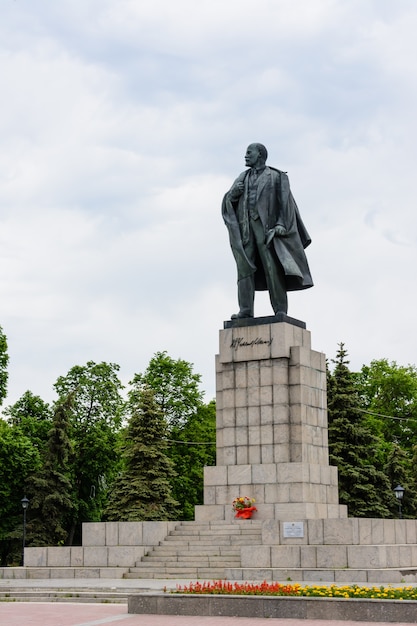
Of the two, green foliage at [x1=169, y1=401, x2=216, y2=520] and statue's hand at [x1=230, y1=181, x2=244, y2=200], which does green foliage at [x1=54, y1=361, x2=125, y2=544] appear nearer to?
green foliage at [x1=169, y1=401, x2=216, y2=520]

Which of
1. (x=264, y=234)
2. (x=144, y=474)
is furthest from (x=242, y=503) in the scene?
(x=144, y=474)

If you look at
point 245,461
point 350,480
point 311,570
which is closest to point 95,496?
point 350,480

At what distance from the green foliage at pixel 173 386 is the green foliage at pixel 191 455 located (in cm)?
47

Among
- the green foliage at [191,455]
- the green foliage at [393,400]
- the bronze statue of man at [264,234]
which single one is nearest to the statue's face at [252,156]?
the bronze statue of man at [264,234]

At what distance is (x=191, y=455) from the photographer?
156ft

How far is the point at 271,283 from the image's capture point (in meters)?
25.9

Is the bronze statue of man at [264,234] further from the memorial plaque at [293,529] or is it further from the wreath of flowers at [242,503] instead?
the memorial plaque at [293,529]

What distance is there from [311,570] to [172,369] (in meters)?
31.4

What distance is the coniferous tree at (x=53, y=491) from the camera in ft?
137

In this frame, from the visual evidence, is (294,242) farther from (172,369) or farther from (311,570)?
(172,369)

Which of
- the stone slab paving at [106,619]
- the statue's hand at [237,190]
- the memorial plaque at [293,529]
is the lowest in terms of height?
the stone slab paving at [106,619]

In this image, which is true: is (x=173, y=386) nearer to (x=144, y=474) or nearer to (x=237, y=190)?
(x=144, y=474)

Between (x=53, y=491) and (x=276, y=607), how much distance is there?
29795mm

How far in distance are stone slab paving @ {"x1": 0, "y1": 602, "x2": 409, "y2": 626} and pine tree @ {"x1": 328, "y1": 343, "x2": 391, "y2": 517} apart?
23519mm
